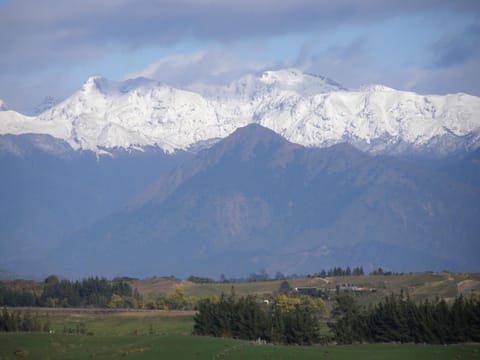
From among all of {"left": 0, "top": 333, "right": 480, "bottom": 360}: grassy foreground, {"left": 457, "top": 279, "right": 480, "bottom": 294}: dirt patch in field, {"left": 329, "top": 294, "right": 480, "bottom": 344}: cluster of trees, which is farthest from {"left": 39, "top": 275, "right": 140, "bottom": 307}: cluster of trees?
{"left": 0, "top": 333, "right": 480, "bottom": 360}: grassy foreground

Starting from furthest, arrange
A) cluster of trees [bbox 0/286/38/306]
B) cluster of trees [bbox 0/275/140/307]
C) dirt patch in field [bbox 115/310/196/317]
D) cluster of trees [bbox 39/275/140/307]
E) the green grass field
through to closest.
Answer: cluster of trees [bbox 39/275/140/307], cluster of trees [bbox 0/275/140/307], cluster of trees [bbox 0/286/38/306], dirt patch in field [bbox 115/310/196/317], the green grass field

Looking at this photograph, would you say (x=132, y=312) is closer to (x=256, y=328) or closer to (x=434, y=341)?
(x=256, y=328)

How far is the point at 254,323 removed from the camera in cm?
10238

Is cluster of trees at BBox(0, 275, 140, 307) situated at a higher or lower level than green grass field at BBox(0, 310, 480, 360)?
higher

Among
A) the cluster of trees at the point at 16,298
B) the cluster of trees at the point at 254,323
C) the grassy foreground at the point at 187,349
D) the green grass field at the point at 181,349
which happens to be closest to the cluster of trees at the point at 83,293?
the cluster of trees at the point at 16,298

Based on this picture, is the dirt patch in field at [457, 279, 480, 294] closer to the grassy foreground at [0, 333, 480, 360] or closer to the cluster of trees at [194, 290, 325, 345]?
the cluster of trees at [194, 290, 325, 345]

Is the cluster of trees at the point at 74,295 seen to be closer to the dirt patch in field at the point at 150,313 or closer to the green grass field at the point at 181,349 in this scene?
the dirt patch in field at the point at 150,313

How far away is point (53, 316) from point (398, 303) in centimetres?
5103

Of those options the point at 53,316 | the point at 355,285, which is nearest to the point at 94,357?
the point at 53,316

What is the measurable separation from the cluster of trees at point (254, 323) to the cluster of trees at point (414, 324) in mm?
2790

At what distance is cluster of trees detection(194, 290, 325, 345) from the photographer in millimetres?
100375

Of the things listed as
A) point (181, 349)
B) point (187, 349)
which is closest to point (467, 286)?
point (187, 349)

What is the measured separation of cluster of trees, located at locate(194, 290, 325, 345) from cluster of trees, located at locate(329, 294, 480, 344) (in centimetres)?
279

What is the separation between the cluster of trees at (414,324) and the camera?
93.4 meters
